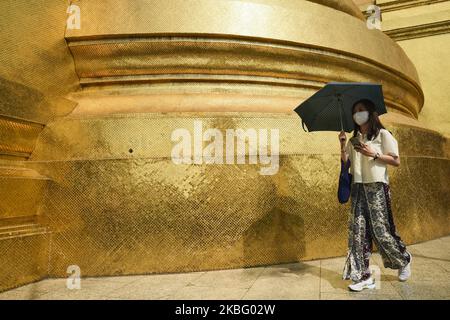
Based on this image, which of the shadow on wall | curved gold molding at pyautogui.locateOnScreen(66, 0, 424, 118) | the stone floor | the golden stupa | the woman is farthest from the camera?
curved gold molding at pyautogui.locateOnScreen(66, 0, 424, 118)

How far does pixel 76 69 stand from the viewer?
348 cm

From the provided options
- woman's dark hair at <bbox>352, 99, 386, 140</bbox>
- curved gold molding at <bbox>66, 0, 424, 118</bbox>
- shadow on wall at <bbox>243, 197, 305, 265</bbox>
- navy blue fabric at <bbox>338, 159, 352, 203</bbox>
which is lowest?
shadow on wall at <bbox>243, 197, 305, 265</bbox>

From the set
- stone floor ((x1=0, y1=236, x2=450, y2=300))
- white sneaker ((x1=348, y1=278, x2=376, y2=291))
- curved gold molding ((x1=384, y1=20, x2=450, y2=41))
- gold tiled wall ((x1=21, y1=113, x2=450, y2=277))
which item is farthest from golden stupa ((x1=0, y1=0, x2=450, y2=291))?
curved gold molding ((x1=384, y1=20, x2=450, y2=41))

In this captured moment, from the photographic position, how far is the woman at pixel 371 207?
232 cm

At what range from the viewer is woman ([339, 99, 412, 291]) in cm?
232

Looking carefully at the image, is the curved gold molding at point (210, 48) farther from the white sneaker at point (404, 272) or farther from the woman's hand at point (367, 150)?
the white sneaker at point (404, 272)

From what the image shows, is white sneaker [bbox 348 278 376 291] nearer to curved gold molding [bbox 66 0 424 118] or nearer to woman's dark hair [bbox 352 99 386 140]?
woman's dark hair [bbox 352 99 386 140]

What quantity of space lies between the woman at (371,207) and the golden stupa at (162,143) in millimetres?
652

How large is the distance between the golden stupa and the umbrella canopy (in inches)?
24.8

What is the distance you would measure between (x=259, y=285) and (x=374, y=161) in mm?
1207

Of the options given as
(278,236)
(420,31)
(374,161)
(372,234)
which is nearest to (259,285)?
(278,236)

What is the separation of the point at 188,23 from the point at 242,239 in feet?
7.24

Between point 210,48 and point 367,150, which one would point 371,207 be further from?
point 210,48

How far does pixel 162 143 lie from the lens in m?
2.93
